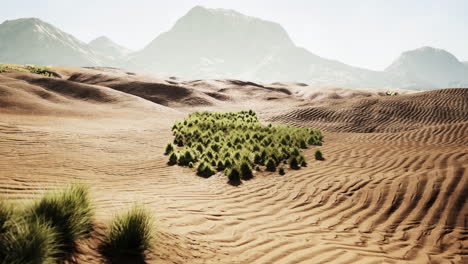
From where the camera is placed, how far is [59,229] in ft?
7.58

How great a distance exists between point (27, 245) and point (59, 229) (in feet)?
1.21

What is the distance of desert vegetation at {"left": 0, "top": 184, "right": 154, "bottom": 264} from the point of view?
77.5 inches

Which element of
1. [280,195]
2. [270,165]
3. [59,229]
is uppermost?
[59,229]

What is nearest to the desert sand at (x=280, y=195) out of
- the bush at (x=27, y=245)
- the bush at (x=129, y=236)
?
the bush at (x=129, y=236)

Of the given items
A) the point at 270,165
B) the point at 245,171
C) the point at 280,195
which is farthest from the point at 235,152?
the point at 280,195

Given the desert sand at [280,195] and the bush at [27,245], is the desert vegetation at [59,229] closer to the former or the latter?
the bush at [27,245]

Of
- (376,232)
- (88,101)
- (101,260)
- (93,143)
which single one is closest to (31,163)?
(93,143)

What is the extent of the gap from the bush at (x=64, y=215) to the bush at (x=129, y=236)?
0.25 meters

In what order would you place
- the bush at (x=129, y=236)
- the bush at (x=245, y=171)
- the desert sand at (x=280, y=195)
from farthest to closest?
the bush at (x=245, y=171)
the desert sand at (x=280, y=195)
the bush at (x=129, y=236)

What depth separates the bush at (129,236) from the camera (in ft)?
8.36

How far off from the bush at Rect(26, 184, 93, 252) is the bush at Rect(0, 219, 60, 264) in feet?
0.45

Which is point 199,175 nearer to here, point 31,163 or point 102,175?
point 102,175

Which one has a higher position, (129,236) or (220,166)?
(129,236)

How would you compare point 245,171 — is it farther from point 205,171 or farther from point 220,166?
point 205,171
